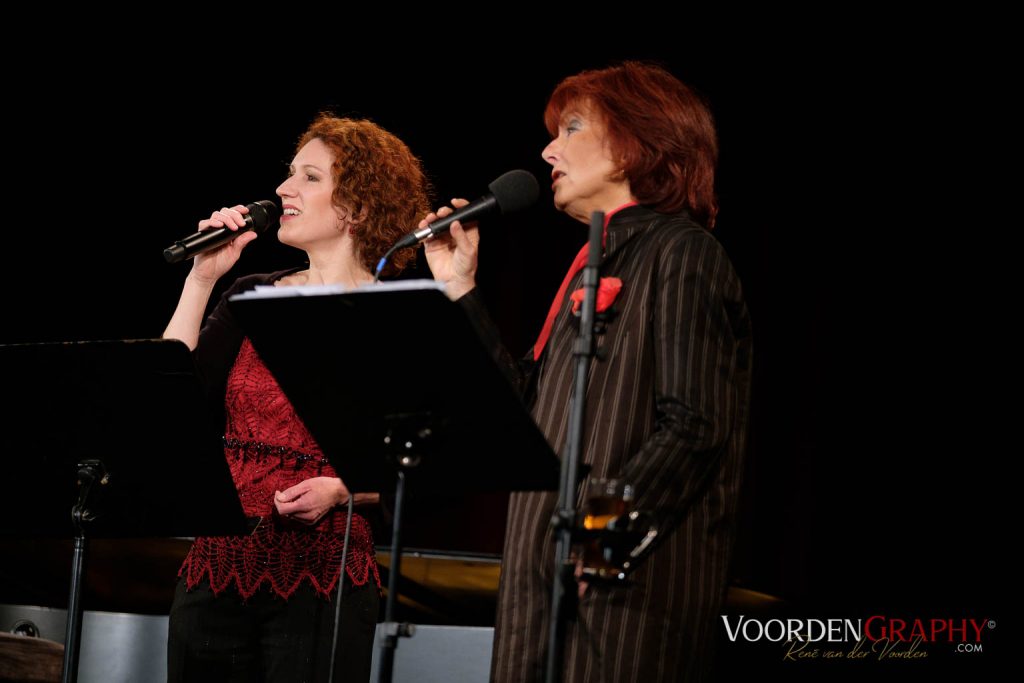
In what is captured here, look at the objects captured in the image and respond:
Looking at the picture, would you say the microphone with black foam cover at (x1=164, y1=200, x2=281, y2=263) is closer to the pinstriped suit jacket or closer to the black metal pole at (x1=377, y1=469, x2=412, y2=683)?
the pinstriped suit jacket

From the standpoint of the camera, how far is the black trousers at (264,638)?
7.16ft

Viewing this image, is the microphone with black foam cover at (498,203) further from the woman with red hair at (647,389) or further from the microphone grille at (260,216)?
the microphone grille at (260,216)

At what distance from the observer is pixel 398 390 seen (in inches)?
61.9

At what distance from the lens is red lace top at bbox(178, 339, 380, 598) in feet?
7.33

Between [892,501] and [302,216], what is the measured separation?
2894mm

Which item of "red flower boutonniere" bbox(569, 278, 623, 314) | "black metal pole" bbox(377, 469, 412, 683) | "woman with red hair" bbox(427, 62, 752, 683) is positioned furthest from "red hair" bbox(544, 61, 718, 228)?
"black metal pole" bbox(377, 469, 412, 683)

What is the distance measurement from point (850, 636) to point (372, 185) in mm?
1513

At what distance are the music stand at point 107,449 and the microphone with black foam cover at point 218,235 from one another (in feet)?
1.51

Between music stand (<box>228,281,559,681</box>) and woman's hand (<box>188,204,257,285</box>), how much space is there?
964mm

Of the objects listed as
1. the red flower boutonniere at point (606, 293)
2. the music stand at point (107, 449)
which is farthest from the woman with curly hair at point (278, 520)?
the red flower boutonniere at point (606, 293)

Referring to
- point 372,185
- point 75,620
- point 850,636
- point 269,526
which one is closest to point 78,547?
point 75,620

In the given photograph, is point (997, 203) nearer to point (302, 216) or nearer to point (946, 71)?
point (946, 71)

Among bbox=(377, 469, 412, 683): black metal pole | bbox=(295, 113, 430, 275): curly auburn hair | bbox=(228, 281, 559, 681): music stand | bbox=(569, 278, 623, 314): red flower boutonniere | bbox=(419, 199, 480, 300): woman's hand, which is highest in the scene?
bbox=(295, 113, 430, 275): curly auburn hair

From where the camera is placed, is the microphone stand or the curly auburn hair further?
the curly auburn hair
